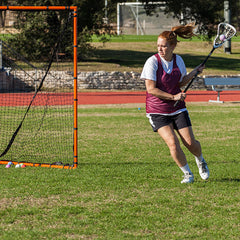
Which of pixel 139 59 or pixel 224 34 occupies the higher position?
pixel 224 34

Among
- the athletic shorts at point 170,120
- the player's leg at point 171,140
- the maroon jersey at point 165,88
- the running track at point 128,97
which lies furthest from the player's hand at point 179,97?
the running track at point 128,97

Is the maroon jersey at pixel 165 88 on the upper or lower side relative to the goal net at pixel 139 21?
upper

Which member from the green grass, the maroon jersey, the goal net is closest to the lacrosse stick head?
the maroon jersey

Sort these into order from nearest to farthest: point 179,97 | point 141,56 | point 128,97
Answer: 1. point 179,97
2. point 128,97
3. point 141,56

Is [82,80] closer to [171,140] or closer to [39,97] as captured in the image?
[39,97]

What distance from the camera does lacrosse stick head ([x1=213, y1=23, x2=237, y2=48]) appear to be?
7.34 meters

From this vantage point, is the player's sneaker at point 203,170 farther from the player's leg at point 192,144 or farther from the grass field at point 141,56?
the grass field at point 141,56

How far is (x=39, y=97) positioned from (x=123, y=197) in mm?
15664

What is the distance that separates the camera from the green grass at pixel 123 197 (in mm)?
5320

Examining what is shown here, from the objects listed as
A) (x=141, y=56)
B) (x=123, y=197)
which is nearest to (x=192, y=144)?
(x=123, y=197)

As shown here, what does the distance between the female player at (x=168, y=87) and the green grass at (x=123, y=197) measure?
76 centimetres

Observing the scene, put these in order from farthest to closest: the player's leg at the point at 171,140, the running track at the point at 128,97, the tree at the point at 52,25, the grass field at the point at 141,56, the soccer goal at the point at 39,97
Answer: the grass field at the point at 141,56
the tree at the point at 52,25
the running track at the point at 128,97
the soccer goal at the point at 39,97
the player's leg at the point at 171,140

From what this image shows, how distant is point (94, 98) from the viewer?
22.8 meters

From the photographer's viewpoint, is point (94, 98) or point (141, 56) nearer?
point (94, 98)
